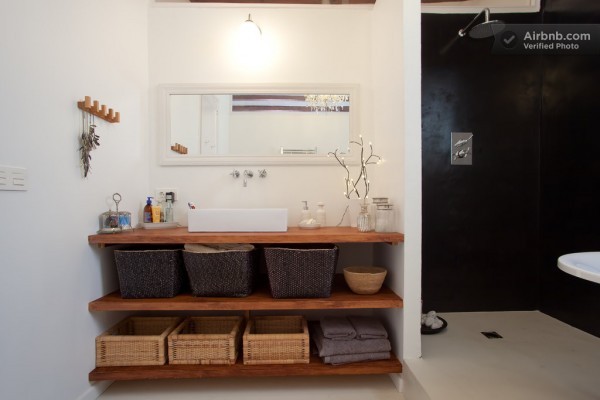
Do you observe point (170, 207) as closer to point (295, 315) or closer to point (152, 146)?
point (152, 146)

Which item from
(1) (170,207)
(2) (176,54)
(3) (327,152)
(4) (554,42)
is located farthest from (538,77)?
(1) (170,207)

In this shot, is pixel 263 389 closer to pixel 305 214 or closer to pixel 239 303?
pixel 239 303

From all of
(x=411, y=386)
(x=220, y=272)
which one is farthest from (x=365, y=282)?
(x=220, y=272)

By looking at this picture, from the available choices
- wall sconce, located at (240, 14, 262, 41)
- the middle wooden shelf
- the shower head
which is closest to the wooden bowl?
the middle wooden shelf

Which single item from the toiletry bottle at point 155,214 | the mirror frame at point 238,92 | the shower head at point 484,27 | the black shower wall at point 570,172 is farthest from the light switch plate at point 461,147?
the toiletry bottle at point 155,214

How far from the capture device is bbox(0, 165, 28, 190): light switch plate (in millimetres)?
1137

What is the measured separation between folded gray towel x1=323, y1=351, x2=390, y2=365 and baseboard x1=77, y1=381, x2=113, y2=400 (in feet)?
4.09

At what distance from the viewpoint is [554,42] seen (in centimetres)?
167

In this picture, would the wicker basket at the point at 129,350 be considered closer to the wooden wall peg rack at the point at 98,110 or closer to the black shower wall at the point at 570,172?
the wooden wall peg rack at the point at 98,110

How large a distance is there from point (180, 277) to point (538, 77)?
300cm

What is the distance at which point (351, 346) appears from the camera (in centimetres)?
173

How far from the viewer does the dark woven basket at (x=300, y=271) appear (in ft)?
5.42

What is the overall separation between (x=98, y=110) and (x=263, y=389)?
177 centimetres

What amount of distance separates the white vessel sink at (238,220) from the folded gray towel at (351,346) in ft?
2.26
